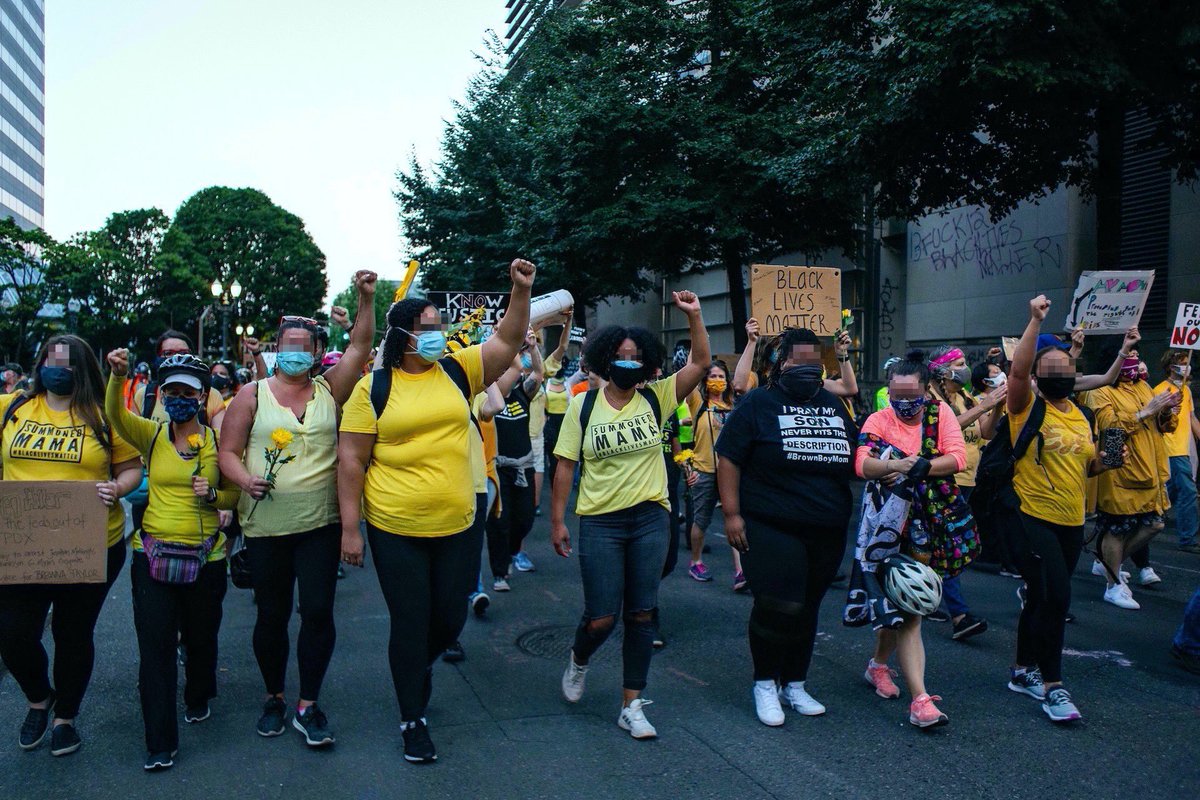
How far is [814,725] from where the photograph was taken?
4.63 meters

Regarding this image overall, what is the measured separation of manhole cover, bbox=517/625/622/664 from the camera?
19.1 feet

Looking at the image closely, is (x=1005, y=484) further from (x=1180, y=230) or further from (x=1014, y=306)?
(x=1014, y=306)

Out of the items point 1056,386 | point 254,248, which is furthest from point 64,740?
point 254,248

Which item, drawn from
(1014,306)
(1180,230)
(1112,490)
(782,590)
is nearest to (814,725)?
(782,590)

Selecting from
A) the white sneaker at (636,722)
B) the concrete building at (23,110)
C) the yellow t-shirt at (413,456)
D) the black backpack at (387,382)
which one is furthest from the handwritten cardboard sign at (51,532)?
the concrete building at (23,110)

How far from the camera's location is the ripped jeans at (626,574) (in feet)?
15.1

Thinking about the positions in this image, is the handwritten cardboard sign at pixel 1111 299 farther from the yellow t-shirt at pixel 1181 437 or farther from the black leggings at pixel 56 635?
the black leggings at pixel 56 635

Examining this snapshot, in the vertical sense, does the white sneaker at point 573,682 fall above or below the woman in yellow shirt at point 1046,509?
below

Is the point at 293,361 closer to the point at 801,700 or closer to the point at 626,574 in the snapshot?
the point at 626,574

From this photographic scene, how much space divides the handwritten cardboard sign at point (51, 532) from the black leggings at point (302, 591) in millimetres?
637

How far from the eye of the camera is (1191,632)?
214 inches

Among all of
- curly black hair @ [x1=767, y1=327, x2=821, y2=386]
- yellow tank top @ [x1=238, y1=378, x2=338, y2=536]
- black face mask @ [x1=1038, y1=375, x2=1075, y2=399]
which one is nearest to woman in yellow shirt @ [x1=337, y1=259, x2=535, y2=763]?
yellow tank top @ [x1=238, y1=378, x2=338, y2=536]

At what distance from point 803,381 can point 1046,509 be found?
140cm

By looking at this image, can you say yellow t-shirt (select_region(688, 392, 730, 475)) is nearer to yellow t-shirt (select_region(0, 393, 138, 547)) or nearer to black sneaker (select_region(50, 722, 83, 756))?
yellow t-shirt (select_region(0, 393, 138, 547))
